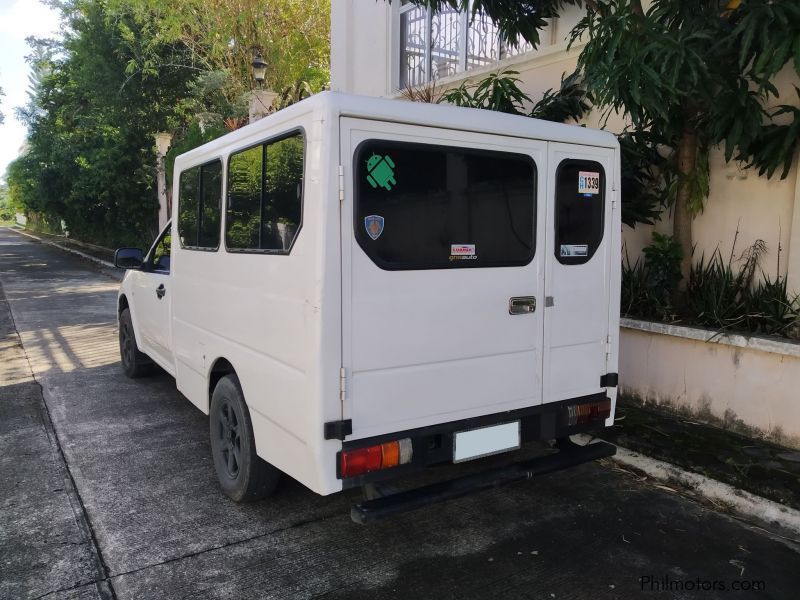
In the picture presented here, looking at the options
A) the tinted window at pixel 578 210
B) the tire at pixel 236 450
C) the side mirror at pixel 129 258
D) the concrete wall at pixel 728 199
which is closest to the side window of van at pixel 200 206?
the tire at pixel 236 450

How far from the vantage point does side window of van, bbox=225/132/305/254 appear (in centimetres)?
296

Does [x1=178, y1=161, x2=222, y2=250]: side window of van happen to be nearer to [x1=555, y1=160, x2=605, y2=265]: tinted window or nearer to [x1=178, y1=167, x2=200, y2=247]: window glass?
[x1=178, y1=167, x2=200, y2=247]: window glass

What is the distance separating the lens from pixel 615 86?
4.30m

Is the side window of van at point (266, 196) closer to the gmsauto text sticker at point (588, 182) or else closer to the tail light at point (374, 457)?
the tail light at point (374, 457)

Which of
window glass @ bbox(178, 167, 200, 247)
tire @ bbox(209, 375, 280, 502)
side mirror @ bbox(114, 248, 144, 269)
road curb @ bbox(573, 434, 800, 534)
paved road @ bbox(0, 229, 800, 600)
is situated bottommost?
paved road @ bbox(0, 229, 800, 600)

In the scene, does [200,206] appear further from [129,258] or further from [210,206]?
[129,258]

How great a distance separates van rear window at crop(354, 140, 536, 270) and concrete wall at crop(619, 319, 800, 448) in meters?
2.51

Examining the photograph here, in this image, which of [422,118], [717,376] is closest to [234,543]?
[422,118]

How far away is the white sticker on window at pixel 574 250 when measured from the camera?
3504 millimetres

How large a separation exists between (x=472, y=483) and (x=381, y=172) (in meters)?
1.62

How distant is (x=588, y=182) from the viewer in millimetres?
3584

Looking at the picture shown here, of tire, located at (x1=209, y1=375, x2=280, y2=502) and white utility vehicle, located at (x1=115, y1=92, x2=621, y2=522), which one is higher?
white utility vehicle, located at (x1=115, y1=92, x2=621, y2=522)

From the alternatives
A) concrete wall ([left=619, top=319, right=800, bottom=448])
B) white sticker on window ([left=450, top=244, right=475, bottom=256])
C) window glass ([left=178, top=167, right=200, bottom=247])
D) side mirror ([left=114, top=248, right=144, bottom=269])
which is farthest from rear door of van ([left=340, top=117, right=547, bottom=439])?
side mirror ([left=114, top=248, right=144, bottom=269])

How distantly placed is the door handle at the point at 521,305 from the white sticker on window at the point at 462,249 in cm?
35
